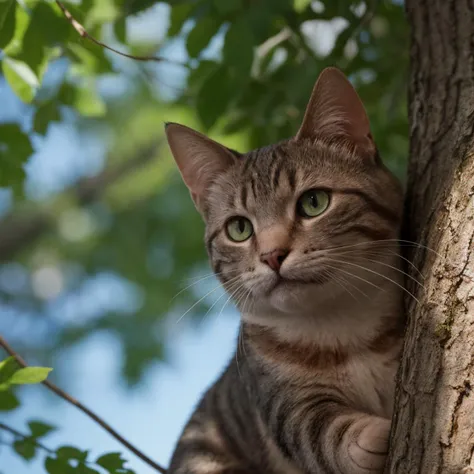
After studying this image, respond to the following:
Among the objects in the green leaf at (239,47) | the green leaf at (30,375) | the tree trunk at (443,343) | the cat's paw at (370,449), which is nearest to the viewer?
the tree trunk at (443,343)

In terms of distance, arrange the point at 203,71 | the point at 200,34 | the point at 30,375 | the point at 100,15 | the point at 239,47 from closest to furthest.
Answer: the point at 30,375
the point at 239,47
the point at 200,34
the point at 203,71
the point at 100,15

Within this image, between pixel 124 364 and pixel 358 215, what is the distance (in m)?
5.33

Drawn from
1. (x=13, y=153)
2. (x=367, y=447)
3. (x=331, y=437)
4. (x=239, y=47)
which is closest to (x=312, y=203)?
(x=239, y=47)

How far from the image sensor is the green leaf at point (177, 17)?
338cm

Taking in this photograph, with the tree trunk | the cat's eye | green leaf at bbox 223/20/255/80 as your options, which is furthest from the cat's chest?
green leaf at bbox 223/20/255/80

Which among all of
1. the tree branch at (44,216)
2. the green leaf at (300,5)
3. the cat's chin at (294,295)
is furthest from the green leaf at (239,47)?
the tree branch at (44,216)

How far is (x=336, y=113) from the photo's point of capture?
9.87 feet

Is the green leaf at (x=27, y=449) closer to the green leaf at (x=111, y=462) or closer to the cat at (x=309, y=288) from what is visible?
the green leaf at (x=111, y=462)

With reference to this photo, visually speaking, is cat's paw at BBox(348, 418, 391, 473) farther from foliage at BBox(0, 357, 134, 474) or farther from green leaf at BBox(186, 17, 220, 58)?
green leaf at BBox(186, 17, 220, 58)

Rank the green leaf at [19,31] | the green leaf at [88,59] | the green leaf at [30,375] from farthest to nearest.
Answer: the green leaf at [88,59]
the green leaf at [19,31]
the green leaf at [30,375]

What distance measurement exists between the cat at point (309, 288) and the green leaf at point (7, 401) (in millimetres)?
816

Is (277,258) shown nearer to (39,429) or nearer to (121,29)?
(39,429)

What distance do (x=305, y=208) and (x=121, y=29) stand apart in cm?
129

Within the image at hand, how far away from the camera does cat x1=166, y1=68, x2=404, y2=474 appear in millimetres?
2660
